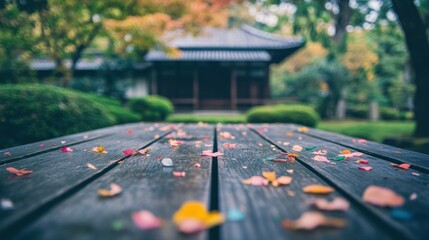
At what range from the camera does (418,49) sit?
3.56 meters

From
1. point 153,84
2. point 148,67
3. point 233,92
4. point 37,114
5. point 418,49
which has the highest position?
point 148,67

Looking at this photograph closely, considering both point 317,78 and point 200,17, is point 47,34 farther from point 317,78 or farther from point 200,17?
point 317,78

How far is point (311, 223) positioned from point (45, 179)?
752 millimetres

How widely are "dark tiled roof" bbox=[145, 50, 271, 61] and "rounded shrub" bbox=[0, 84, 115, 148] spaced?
8639mm

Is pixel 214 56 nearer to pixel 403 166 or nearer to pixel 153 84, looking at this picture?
pixel 153 84

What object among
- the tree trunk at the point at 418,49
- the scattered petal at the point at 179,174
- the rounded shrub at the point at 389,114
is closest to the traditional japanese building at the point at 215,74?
the rounded shrub at the point at 389,114

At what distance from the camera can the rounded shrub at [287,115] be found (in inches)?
243

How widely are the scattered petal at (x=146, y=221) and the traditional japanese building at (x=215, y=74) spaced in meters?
11.3

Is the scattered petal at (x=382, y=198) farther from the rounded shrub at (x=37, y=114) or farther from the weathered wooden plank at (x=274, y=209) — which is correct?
the rounded shrub at (x=37, y=114)

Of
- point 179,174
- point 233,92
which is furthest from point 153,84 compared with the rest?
point 179,174

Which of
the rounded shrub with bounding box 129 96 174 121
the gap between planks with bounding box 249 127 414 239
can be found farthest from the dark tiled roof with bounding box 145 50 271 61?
the gap between planks with bounding box 249 127 414 239

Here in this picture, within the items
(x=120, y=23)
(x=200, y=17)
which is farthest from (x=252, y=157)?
(x=200, y=17)

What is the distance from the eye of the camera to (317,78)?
11.4 meters

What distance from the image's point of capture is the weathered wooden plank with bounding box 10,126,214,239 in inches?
17.3
